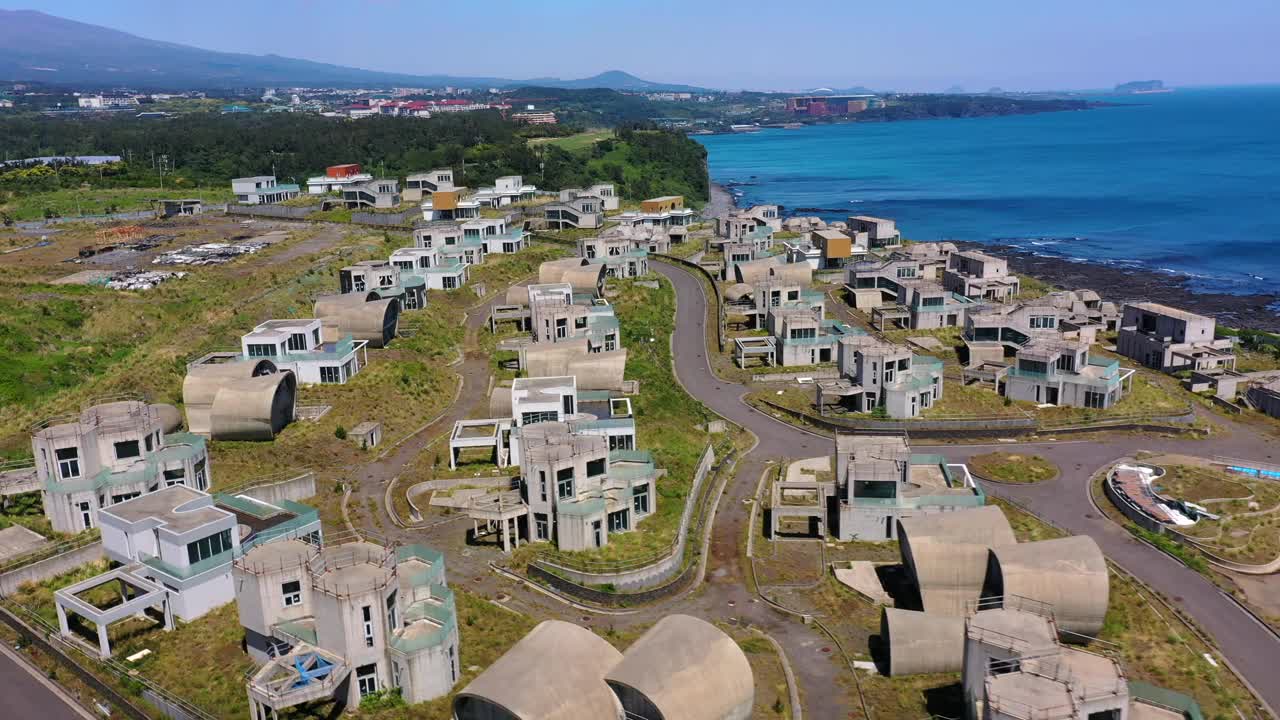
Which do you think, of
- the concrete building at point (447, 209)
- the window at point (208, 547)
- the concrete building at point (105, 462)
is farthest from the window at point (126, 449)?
the concrete building at point (447, 209)

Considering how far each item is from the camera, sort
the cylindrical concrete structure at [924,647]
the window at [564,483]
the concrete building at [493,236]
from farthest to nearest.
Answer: the concrete building at [493,236], the window at [564,483], the cylindrical concrete structure at [924,647]

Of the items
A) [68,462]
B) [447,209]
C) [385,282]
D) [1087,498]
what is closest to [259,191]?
[447,209]

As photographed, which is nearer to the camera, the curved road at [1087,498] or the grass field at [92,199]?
the curved road at [1087,498]

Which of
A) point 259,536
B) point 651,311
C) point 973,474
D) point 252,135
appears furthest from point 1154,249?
point 252,135

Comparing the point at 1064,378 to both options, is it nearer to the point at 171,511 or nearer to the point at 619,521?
the point at 619,521

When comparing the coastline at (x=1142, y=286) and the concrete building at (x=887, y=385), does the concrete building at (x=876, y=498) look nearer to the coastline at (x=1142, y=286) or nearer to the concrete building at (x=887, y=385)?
the concrete building at (x=887, y=385)

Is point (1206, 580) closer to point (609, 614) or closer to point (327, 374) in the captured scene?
point (609, 614)

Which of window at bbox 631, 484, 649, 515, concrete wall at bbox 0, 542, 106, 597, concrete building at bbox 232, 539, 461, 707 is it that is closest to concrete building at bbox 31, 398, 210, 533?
concrete wall at bbox 0, 542, 106, 597
